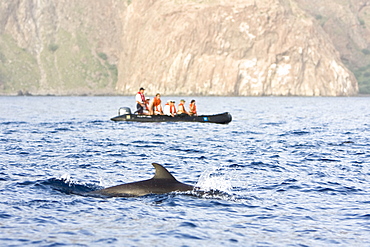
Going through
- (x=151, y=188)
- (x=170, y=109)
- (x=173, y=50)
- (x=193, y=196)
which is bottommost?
(x=193, y=196)

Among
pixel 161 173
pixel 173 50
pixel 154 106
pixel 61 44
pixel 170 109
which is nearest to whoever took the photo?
pixel 161 173

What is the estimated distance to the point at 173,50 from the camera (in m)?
161

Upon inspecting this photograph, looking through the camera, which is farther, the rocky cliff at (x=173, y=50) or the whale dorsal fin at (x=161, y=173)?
the rocky cliff at (x=173, y=50)

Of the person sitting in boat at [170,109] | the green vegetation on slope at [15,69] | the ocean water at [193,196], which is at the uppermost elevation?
the green vegetation on slope at [15,69]

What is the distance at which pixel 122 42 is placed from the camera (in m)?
184

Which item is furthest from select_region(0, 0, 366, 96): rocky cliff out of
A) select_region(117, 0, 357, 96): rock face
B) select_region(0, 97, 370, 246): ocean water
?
select_region(0, 97, 370, 246): ocean water

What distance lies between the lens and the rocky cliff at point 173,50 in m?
156

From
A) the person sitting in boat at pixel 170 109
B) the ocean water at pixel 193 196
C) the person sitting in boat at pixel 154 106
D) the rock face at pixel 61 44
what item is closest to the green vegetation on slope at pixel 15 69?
the rock face at pixel 61 44

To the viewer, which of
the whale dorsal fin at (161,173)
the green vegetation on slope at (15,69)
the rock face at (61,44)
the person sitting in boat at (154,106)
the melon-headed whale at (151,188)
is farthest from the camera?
the rock face at (61,44)

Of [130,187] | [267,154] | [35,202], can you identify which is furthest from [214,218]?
[267,154]

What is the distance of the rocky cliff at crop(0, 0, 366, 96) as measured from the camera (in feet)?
512

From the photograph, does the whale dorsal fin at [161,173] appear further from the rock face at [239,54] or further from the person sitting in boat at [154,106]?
the rock face at [239,54]

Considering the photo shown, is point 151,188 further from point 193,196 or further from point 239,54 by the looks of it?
point 239,54

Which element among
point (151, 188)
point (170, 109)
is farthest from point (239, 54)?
point (151, 188)
